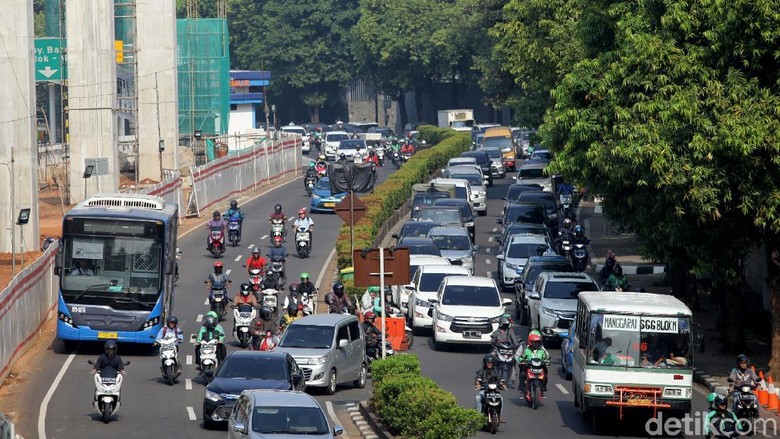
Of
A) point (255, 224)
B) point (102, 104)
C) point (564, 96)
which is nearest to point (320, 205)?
point (255, 224)

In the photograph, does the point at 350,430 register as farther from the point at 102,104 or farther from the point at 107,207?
the point at 102,104

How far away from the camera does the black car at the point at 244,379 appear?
2189 cm

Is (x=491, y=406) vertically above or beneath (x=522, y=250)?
beneath

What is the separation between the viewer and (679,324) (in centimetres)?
2236

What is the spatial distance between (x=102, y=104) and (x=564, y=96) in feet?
90.5

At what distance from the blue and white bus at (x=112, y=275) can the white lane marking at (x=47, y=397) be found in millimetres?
643

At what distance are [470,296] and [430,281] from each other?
2.40 m

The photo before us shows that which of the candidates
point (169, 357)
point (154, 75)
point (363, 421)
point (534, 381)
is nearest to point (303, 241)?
point (169, 357)

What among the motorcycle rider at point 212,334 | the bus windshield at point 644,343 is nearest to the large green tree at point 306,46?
the motorcycle rider at point 212,334

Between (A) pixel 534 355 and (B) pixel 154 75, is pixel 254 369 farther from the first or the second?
(B) pixel 154 75

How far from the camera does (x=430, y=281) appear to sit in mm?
34281

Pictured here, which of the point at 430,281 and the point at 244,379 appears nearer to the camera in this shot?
the point at 244,379

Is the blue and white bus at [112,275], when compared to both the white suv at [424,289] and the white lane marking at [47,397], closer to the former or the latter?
the white lane marking at [47,397]

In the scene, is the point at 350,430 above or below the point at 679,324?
below
